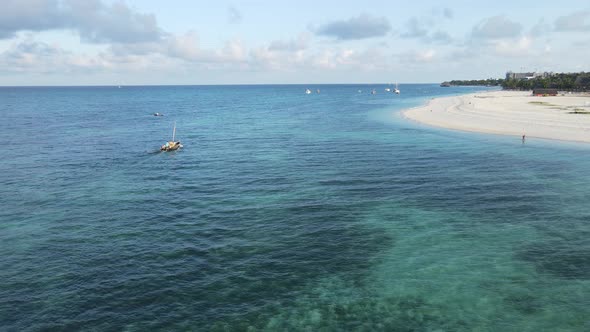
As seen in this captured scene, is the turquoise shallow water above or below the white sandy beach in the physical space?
below

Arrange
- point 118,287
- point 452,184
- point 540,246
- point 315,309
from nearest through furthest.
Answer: point 315,309
point 118,287
point 540,246
point 452,184

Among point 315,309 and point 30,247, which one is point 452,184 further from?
point 30,247

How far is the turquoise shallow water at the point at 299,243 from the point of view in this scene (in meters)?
26.4

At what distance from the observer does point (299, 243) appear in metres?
36.9

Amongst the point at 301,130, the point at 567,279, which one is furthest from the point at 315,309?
the point at 301,130

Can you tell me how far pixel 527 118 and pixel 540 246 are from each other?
9668 cm

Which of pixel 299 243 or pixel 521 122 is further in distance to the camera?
pixel 521 122

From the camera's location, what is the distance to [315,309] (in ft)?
87.6

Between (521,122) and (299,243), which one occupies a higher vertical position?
(521,122)

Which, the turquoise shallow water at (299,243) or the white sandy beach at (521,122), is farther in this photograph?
the white sandy beach at (521,122)

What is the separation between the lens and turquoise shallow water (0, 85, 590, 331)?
26.4 meters

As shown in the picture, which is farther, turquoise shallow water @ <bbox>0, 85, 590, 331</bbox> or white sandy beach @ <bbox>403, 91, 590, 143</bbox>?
white sandy beach @ <bbox>403, 91, 590, 143</bbox>

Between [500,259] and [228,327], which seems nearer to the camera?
[228,327]

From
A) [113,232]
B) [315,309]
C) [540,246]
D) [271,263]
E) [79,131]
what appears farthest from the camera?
[79,131]
